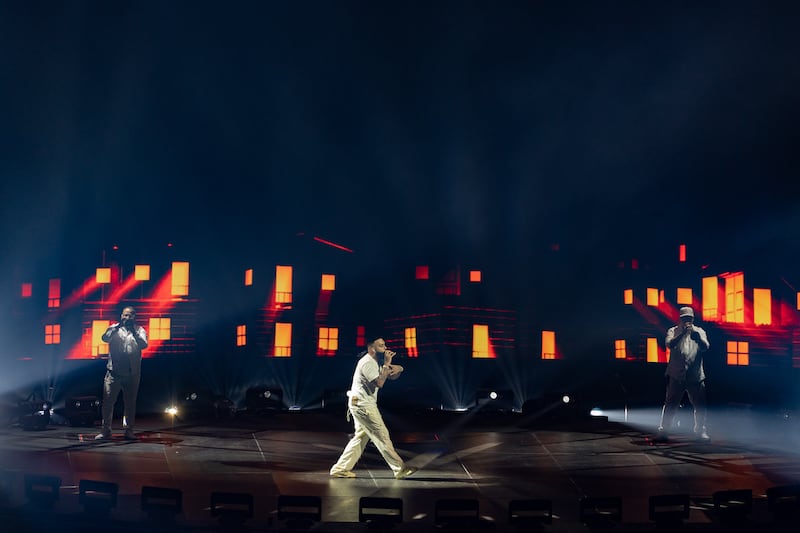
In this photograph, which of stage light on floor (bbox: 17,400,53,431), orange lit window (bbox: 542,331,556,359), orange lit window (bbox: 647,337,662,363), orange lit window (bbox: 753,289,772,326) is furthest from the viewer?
orange lit window (bbox: 647,337,662,363)

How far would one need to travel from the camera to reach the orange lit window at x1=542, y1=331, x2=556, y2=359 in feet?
115

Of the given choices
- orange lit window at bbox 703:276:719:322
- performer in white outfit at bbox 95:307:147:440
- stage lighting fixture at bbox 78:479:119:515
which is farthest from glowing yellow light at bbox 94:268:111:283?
stage lighting fixture at bbox 78:479:119:515

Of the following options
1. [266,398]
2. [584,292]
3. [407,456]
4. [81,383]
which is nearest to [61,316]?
[81,383]

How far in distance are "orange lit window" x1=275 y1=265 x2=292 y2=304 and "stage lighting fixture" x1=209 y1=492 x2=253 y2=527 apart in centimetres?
2597

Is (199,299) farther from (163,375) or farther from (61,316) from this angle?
(61,316)

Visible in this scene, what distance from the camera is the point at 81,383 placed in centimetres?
Result: 3438

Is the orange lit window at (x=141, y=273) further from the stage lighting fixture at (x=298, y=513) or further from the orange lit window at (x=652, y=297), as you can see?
the stage lighting fixture at (x=298, y=513)

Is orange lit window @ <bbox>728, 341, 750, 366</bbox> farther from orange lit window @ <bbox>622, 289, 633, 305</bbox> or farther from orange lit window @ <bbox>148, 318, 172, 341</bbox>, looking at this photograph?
orange lit window @ <bbox>148, 318, 172, 341</bbox>

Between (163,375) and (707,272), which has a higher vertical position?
(707,272)

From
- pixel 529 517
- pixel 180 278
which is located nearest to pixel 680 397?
pixel 529 517

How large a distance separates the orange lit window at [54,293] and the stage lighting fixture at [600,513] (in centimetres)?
3365

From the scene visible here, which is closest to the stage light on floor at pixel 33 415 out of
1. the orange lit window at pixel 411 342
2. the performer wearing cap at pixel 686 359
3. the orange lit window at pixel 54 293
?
the performer wearing cap at pixel 686 359

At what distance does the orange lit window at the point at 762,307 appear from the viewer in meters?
35.3

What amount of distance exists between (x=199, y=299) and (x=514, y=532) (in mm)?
29680
